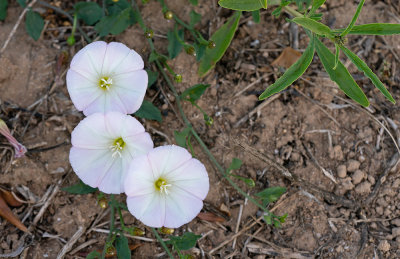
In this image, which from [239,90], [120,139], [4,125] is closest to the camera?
[120,139]

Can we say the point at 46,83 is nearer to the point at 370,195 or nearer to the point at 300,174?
the point at 300,174

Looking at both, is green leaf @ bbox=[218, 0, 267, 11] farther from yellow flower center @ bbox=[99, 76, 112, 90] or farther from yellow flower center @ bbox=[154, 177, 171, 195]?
yellow flower center @ bbox=[154, 177, 171, 195]

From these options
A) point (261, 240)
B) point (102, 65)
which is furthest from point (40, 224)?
point (261, 240)

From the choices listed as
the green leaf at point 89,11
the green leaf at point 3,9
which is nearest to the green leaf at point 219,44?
the green leaf at point 89,11

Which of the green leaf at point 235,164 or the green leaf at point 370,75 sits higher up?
the green leaf at point 370,75

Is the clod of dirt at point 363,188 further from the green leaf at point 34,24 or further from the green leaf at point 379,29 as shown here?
the green leaf at point 34,24

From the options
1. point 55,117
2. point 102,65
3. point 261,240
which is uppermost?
point 102,65

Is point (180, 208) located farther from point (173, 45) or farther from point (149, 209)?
point (173, 45)
